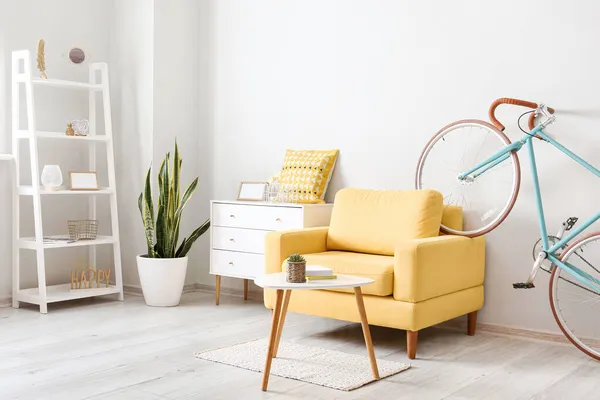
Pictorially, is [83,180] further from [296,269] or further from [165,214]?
[296,269]

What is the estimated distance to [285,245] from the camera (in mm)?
3893

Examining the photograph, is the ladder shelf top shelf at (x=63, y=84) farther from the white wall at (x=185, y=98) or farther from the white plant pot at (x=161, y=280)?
the white plant pot at (x=161, y=280)

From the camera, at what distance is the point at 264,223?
4.50m

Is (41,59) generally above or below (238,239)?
above

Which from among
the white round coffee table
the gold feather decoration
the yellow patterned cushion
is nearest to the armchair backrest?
the yellow patterned cushion

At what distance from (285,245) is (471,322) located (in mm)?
1138

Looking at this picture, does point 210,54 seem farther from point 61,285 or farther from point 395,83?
point 61,285

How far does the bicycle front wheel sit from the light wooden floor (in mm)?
673

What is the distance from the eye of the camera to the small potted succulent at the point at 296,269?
9.66ft

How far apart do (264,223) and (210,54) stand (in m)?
1.60

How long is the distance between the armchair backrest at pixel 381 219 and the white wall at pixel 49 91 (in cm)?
215

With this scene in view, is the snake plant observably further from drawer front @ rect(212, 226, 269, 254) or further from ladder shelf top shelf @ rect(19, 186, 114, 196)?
ladder shelf top shelf @ rect(19, 186, 114, 196)

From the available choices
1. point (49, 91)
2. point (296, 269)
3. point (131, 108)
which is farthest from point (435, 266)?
point (49, 91)

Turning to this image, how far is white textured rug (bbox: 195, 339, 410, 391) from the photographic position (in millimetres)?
3061
